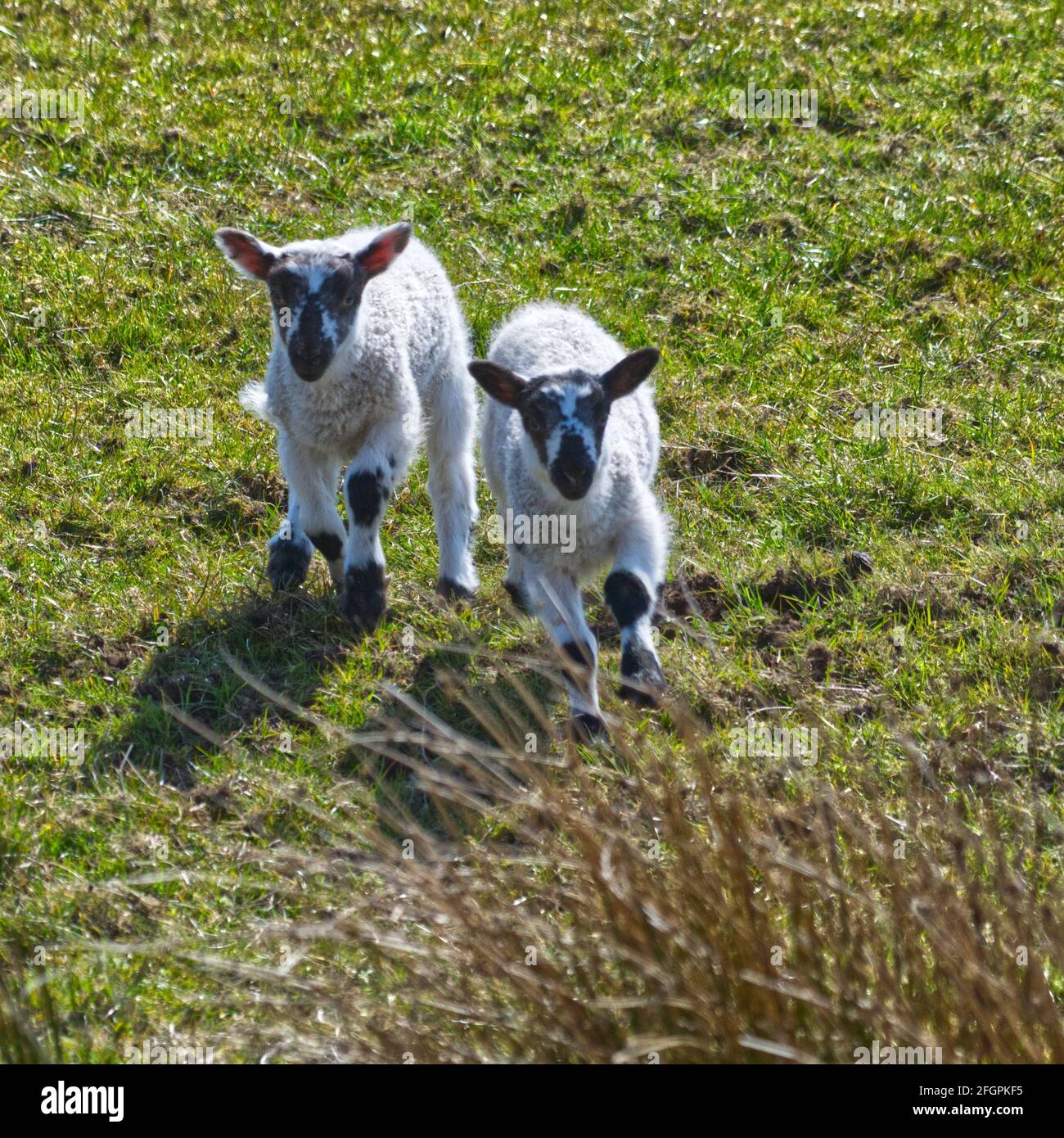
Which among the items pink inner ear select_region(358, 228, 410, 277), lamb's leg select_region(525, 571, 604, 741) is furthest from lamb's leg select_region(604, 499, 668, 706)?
pink inner ear select_region(358, 228, 410, 277)

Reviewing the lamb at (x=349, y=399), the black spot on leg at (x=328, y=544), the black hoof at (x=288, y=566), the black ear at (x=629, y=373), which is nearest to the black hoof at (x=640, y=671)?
the black ear at (x=629, y=373)

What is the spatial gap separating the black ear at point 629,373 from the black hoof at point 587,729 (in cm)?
146

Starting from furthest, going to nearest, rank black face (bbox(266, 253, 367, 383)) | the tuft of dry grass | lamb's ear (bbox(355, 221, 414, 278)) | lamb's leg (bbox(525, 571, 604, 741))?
lamb's ear (bbox(355, 221, 414, 278))
black face (bbox(266, 253, 367, 383))
lamb's leg (bbox(525, 571, 604, 741))
the tuft of dry grass

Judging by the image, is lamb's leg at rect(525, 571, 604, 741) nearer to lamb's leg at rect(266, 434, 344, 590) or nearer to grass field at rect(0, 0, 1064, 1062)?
grass field at rect(0, 0, 1064, 1062)

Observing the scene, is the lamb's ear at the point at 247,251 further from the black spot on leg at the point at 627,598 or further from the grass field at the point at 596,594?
the black spot on leg at the point at 627,598

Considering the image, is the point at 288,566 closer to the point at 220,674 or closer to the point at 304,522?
the point at 304,522

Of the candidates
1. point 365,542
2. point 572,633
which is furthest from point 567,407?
point 365,542

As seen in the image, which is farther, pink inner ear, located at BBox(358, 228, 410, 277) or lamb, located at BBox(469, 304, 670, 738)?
pink inner ear, located at BBox(358, 228, 410, 277)

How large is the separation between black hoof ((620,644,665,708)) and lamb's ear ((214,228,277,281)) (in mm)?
2466

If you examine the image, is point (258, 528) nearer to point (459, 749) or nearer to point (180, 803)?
point (180, 803)

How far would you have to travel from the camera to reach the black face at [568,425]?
6.24 meters

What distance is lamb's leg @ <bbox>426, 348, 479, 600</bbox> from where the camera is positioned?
24.1 feet

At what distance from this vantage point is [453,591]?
23.8 feet

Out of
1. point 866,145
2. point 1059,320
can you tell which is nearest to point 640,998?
point 1059,320
